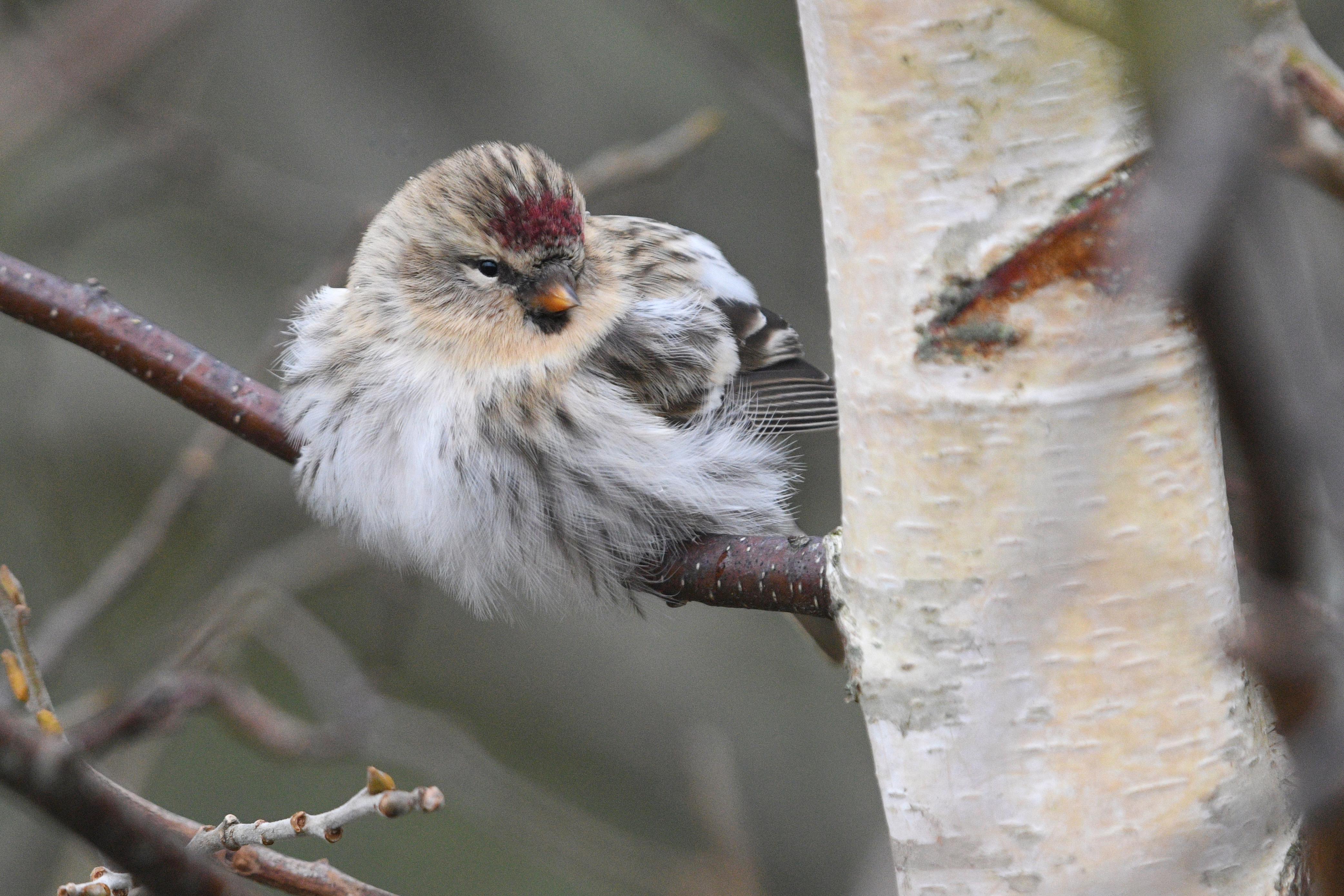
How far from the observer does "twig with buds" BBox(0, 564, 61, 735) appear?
1.30m

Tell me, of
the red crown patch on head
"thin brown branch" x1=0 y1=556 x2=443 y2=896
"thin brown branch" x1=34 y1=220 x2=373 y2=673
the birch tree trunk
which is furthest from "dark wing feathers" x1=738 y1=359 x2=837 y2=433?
"thin brown branch" x1=0 y1=556 x2=443 y2=896

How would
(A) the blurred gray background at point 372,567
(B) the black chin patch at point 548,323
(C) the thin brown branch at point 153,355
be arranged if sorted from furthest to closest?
(A) the blurred gray background at point 372,567 → (B) the black chin patch at point 548,323 → (C) the thin brown branch at point 153,355

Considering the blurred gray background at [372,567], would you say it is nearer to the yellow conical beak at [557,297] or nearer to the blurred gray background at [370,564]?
the blurred gray background at [370,564]

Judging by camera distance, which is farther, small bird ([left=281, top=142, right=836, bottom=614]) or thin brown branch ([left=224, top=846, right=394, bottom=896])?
small bird ([left=281, top=142, right=836, bottom=614])

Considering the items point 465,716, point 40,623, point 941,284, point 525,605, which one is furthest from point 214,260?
point 941,284

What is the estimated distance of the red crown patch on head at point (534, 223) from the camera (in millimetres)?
2346

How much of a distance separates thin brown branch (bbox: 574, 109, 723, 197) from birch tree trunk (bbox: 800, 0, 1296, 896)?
4.62ft

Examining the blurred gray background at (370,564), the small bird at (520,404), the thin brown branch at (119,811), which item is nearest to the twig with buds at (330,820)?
the thin brown branch at (119,811)

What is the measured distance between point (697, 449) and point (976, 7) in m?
1.27

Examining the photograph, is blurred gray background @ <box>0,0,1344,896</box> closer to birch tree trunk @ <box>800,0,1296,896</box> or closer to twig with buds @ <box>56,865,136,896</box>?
twig with buds @ <box>56,865,136,896</box>

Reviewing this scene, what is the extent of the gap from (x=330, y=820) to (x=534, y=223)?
4.73 feet

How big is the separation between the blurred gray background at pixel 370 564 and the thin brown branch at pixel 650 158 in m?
0.59

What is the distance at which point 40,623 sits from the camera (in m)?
3.73

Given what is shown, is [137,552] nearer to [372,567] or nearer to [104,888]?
[372,567]
